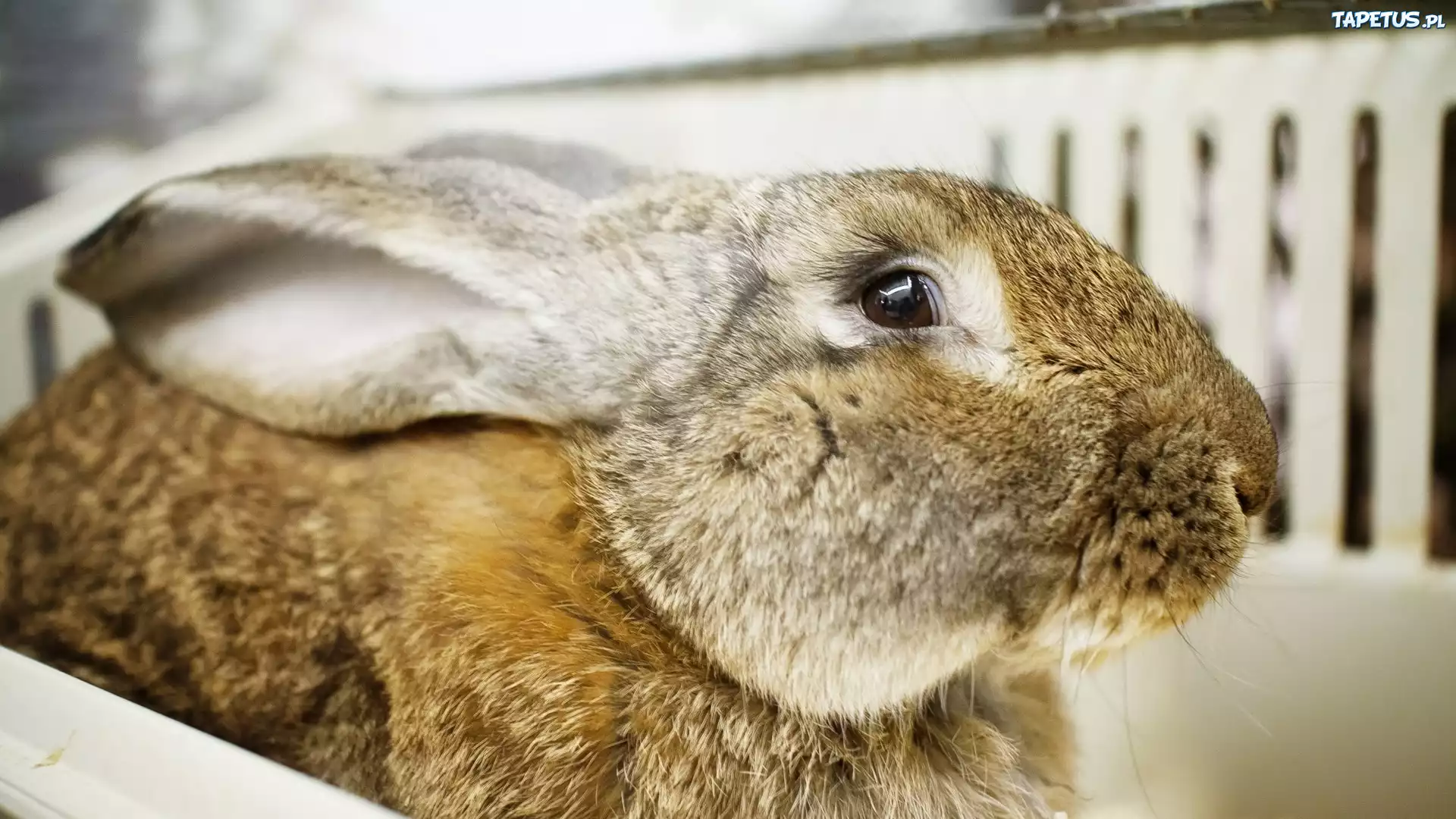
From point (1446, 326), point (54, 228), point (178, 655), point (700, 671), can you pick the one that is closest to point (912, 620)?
point (700, 671)

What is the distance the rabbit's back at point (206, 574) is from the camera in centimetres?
63

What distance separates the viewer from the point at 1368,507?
655mm

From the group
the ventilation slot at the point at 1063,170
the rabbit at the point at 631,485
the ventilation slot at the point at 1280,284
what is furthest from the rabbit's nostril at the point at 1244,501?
the ventilation slot at the point at 1063,170

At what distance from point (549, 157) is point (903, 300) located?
0.33 metres

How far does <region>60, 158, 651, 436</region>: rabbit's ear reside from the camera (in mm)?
597

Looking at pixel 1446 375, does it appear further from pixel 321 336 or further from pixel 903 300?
pixel 321 336

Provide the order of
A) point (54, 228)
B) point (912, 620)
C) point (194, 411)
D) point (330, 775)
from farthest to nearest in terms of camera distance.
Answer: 1. point (54, 228)
2. point (194, 411)
3. point (330, 775)
4. point (912, 620)

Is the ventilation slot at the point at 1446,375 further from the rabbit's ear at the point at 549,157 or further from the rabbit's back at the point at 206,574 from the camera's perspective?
the rabbit's back at the point at 206,574

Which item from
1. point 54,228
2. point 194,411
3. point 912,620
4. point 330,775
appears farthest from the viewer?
point 54,228

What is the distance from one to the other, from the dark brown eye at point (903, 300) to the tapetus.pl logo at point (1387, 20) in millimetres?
306

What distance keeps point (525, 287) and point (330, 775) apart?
14.4 inches

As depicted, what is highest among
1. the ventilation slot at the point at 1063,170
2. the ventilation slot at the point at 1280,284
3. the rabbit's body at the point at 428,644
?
the ventilation slot at the point at 1063,170

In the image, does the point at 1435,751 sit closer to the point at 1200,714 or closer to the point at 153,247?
the point at 1200,714

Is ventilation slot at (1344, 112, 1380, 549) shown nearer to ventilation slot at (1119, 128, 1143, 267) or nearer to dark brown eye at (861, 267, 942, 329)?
ventilation slot at (1119, 128, 1143, 267)
